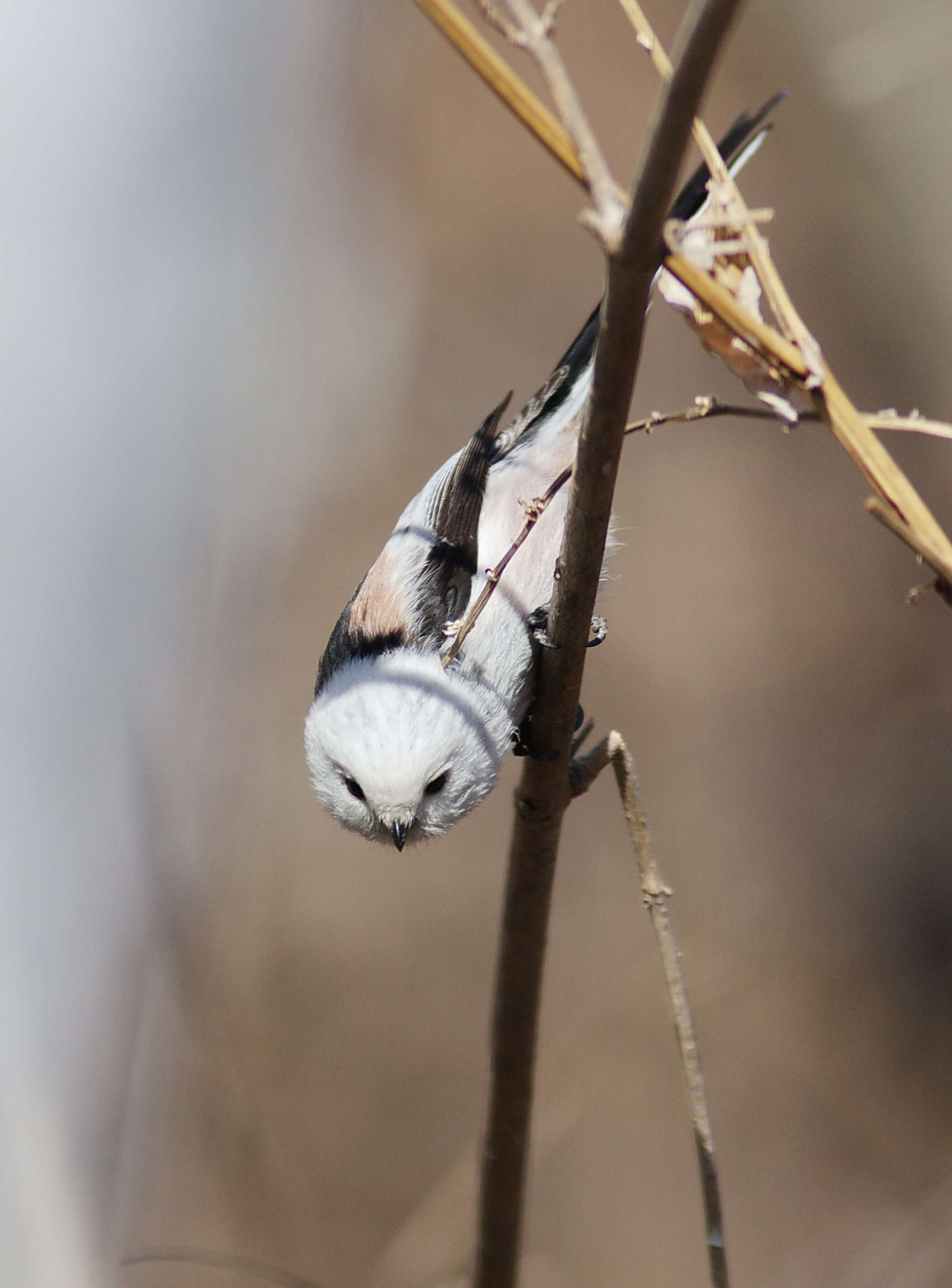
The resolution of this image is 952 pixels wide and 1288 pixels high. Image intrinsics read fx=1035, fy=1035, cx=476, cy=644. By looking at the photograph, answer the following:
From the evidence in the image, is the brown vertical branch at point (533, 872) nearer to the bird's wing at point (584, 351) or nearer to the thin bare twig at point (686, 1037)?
the thin bare twig at point (686, 1037)

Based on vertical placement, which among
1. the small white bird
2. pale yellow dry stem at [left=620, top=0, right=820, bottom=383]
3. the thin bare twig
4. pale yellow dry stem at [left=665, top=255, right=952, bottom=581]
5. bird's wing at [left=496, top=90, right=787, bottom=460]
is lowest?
the thin bare twig

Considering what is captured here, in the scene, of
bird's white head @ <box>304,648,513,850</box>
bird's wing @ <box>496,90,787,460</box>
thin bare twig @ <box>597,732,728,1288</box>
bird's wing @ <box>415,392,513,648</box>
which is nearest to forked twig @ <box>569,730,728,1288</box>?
thin bare twig @ <box>597,732,728,1288</box>

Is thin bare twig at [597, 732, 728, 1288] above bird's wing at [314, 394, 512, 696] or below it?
below

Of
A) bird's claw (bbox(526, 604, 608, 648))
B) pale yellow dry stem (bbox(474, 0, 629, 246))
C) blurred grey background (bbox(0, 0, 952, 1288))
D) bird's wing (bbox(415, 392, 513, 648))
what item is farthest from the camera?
blurred grey background (bbox(0, 0, 952, 1288))

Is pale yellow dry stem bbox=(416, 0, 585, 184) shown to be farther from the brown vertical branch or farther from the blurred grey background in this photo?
the blurred grey background

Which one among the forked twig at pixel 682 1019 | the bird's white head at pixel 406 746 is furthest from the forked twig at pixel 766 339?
the bird's white head at pixel 406 746

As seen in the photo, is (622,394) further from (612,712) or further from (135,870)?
(612,712)

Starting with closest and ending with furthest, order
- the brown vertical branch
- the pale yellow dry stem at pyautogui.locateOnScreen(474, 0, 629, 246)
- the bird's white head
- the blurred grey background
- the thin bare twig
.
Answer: the pale yellow dry stem at pyautogui.locateOnScreen(474, 0, 629, 246) → the brown vertical branch → the thin bare twig → the bird's white head → the blurred grey background
